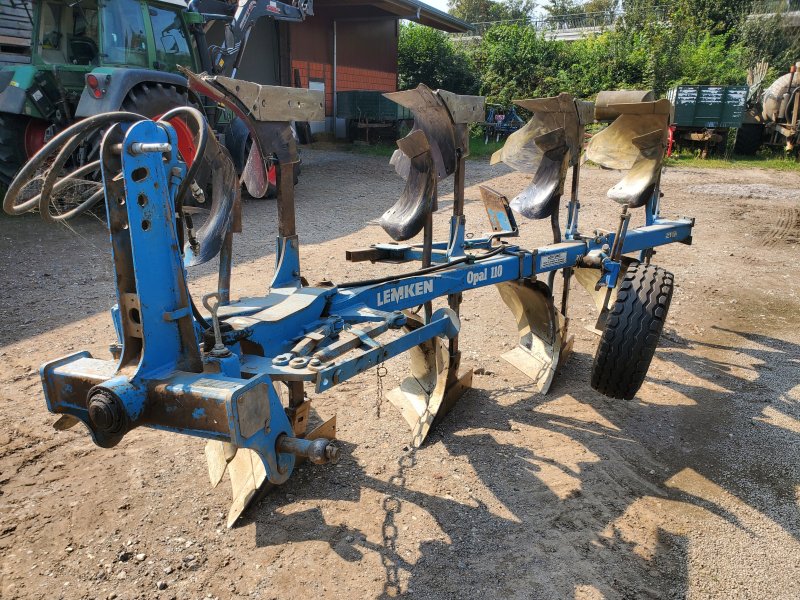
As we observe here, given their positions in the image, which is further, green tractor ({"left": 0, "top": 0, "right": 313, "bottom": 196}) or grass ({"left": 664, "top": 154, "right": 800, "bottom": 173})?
grass ({"left": 664, "top": 154, "right": 800, "bottom": 173})

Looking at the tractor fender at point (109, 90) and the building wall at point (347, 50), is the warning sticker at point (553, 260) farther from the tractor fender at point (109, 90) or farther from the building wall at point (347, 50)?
the building wall at point (347, 50)

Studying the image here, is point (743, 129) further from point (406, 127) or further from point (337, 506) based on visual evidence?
point (337, 506)

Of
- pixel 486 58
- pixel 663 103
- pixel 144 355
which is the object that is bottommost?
pixel 144 355

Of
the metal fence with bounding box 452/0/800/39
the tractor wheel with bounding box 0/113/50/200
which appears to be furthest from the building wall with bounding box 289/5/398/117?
the tractor wheel with bounding box 0/113/50/200

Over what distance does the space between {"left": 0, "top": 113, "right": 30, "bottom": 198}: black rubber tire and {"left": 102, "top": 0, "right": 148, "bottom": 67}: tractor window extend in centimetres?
125

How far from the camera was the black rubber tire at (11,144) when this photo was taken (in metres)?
7.45

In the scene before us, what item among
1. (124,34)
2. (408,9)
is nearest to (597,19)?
(408,9)

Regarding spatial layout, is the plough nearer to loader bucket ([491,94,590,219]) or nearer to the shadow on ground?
loader bucket ([491,94,590,219])

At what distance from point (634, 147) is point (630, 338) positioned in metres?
1.87

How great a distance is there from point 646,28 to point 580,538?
Result: 21.2m

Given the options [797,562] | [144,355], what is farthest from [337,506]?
[797,562]

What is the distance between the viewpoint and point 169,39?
812cm

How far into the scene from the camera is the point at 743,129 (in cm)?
1543

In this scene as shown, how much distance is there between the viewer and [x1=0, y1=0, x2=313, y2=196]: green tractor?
7.09 m
